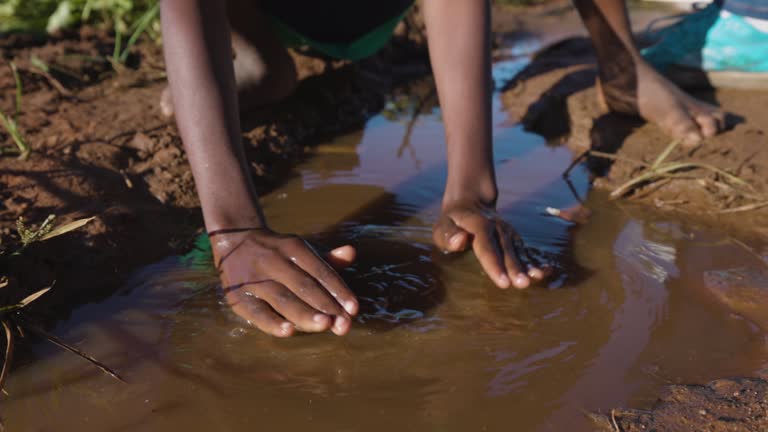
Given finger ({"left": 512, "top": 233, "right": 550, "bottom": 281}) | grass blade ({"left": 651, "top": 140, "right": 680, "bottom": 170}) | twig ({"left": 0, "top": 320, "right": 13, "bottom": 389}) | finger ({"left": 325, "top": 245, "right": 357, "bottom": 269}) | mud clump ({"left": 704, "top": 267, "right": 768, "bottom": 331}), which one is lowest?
mud clump ({"left": 704, "top": 267, "right": 768, "bottom": 331})

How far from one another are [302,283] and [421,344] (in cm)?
29

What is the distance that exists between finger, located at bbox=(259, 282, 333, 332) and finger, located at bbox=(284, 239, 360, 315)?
0.02 meters

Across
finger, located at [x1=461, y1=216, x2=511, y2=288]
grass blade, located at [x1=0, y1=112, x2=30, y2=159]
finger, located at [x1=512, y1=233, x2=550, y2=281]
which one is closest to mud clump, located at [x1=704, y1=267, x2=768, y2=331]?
finger, located at [x1=512, y1=233, x2=550, y2=281]

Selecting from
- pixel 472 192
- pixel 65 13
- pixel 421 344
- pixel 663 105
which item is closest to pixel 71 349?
pixel 421 344

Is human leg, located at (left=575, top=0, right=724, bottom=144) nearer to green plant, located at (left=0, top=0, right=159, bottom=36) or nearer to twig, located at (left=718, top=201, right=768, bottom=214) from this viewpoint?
twig, located at (left=718, top=201, right=768, bottom=214)

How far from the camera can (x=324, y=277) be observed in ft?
→ 5.24

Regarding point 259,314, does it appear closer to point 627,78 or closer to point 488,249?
point 488,249

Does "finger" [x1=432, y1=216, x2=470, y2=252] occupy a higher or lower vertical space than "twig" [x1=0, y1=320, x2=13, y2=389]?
lower

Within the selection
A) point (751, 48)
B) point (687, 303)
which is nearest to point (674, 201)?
point (687, 303)

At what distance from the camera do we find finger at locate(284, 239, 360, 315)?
1549 millimetres

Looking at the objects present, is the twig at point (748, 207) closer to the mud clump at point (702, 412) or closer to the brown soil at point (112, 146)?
the mud clump at point (702, 412)

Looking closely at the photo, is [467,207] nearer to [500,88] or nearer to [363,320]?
[363,320]

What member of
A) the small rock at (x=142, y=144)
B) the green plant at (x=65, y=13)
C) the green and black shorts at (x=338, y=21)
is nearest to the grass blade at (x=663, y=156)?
the green and black shorts at (x=338, y=21)

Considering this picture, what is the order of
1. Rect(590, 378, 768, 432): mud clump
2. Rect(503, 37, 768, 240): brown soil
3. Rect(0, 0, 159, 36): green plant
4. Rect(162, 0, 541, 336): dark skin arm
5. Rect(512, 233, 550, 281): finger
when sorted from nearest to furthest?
1. Rect(590, 378, 768, 432): mud clump
2. Rect(162, 0, 541, 336): dark skin arm
3. Rect(512, 233, 550, 281): finger
4. Rect(503, 37, 768, 240): brown soil
5. Rect(0, 0, 159, 36): green plant
